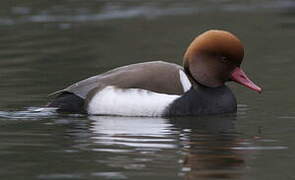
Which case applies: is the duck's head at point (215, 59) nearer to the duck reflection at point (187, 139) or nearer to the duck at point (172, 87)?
the duck at point (172, 87)

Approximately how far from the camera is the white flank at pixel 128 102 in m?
10.2

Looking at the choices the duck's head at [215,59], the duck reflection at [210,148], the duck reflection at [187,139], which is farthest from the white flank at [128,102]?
the duck's head at [215,59]

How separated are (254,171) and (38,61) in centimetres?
692

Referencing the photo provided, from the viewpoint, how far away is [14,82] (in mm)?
12234

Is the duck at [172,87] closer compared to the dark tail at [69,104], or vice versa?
the duck at [172,87]

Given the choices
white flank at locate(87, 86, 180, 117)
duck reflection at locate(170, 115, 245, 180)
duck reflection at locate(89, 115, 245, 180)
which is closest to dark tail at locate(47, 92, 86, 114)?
white flank at locate(87, 86, 180, 117)

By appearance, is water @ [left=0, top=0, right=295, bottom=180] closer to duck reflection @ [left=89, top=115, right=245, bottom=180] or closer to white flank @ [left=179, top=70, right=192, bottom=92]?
duck reflection @ [left=89, top=115, right=245, bottom=180]

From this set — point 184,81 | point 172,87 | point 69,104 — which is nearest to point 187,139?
point 172,87

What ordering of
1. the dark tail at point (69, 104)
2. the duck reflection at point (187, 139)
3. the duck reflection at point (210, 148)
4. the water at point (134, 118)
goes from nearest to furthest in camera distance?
the duck reflection at point (210, 148) → the duck reflection at point (187, 139) → the water at point (134, 118) → the dark tail at point (69, 104)

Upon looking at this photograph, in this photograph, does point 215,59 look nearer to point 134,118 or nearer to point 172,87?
point 172,87

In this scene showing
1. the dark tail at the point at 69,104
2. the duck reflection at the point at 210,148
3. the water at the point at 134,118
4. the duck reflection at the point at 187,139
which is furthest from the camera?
the dark tail at the point at 69,104

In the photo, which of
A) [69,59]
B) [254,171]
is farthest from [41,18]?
[254,171]

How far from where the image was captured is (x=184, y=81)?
1031 cm

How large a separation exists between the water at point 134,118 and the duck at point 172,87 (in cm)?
13
